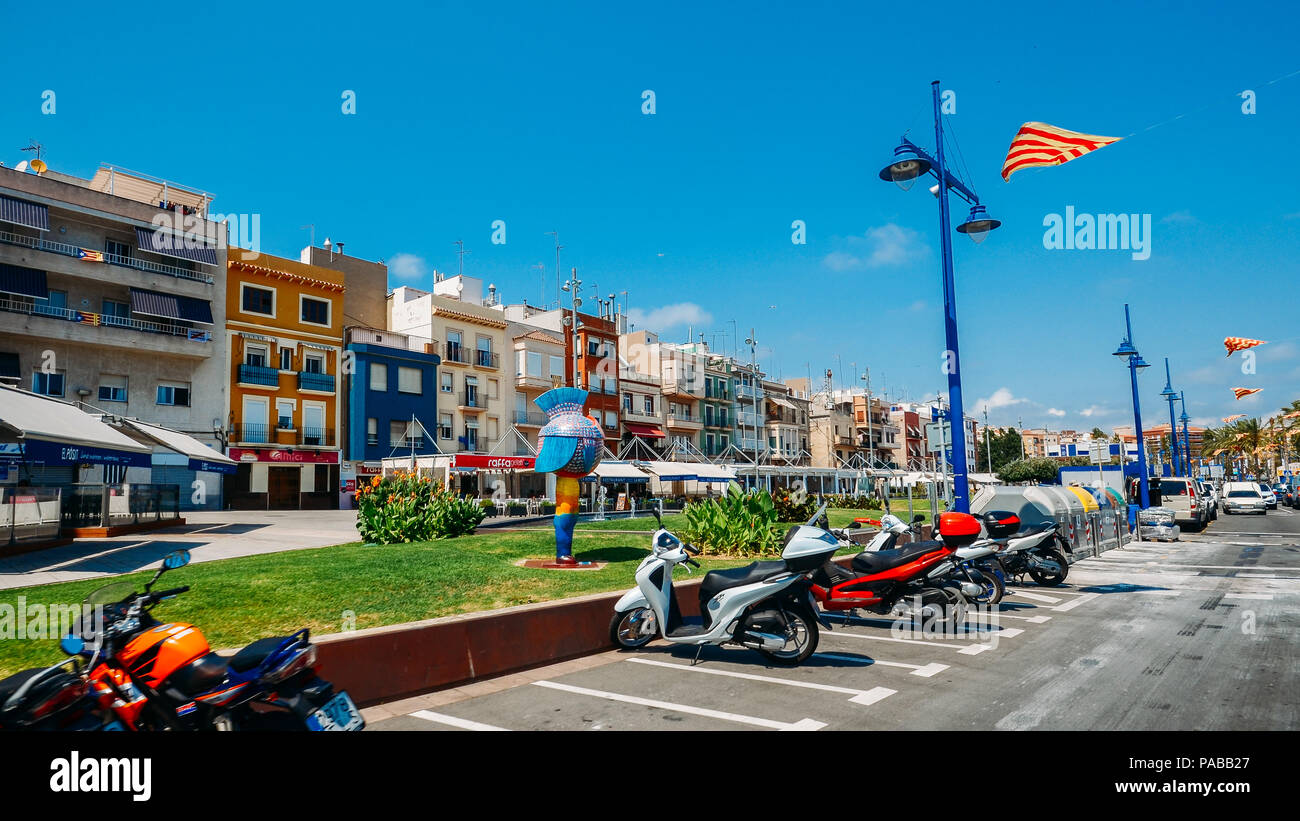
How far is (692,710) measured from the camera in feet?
19.2

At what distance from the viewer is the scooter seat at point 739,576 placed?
7.29 meters

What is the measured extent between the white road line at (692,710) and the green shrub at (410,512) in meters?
8.66

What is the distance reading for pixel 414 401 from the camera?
41406mm

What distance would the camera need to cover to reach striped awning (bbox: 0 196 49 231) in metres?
28.3

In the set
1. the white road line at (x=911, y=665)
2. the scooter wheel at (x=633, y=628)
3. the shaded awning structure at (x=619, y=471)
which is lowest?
the white road line at (x=911, y=665)

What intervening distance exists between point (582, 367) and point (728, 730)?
145 ft

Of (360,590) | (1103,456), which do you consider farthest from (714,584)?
(1103,456)

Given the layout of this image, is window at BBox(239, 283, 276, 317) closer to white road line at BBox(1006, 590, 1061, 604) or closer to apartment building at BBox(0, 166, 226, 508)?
apartment building at BBox(0, 166, 226, 508)

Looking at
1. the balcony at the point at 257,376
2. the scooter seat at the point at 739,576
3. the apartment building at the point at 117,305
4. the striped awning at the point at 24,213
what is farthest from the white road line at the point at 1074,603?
the striped awning at the point at 24,213

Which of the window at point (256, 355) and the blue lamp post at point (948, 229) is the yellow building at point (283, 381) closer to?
the window at point (256, 355)

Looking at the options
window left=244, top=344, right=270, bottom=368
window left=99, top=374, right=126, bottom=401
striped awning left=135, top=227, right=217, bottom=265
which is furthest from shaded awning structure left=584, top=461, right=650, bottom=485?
window left=99, top=374, right=126, bottom=401

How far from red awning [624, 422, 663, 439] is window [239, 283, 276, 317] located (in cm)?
2392

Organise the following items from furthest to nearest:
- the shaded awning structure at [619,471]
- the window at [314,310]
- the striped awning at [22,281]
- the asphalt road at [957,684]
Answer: the window at [314,310]
the shaded awning structure at [619,471]
the striped awning at [22,281]
the asphalt road at [957,684]

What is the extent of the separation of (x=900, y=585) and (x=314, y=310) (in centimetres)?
3620
